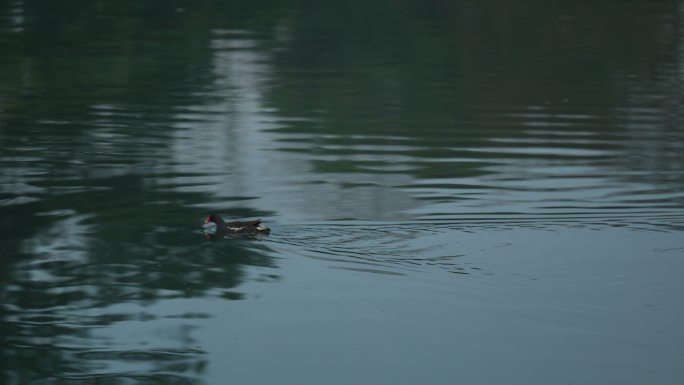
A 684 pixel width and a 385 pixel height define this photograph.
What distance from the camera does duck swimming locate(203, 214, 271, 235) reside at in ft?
43.0

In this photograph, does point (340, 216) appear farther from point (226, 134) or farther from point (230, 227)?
point (226, 134)

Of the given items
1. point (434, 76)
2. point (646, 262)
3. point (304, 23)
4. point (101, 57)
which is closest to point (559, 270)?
point (646, 262)

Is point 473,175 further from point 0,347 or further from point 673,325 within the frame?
point 0,347

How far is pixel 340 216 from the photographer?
14109 millimetres

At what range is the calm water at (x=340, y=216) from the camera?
10.4m

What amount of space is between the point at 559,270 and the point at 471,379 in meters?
2.62

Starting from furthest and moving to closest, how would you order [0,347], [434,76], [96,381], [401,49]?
[401,49] < [434,76] < [0,347] < [96,381]

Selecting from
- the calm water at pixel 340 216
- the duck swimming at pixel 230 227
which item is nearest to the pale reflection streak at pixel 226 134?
the calm water at pixel 340 216

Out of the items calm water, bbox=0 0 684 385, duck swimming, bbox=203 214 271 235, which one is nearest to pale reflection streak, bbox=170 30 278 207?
calm water, bbox=0 0 684 385

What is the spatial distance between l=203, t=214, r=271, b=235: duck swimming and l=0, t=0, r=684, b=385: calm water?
0.38ft

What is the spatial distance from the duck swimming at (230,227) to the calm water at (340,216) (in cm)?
12

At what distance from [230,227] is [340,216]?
1454 mm

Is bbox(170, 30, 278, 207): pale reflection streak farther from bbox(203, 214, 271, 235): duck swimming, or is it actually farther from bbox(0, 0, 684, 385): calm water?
bbox(203, 214, 271, 235): duck swimming

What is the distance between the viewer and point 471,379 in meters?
9.84
